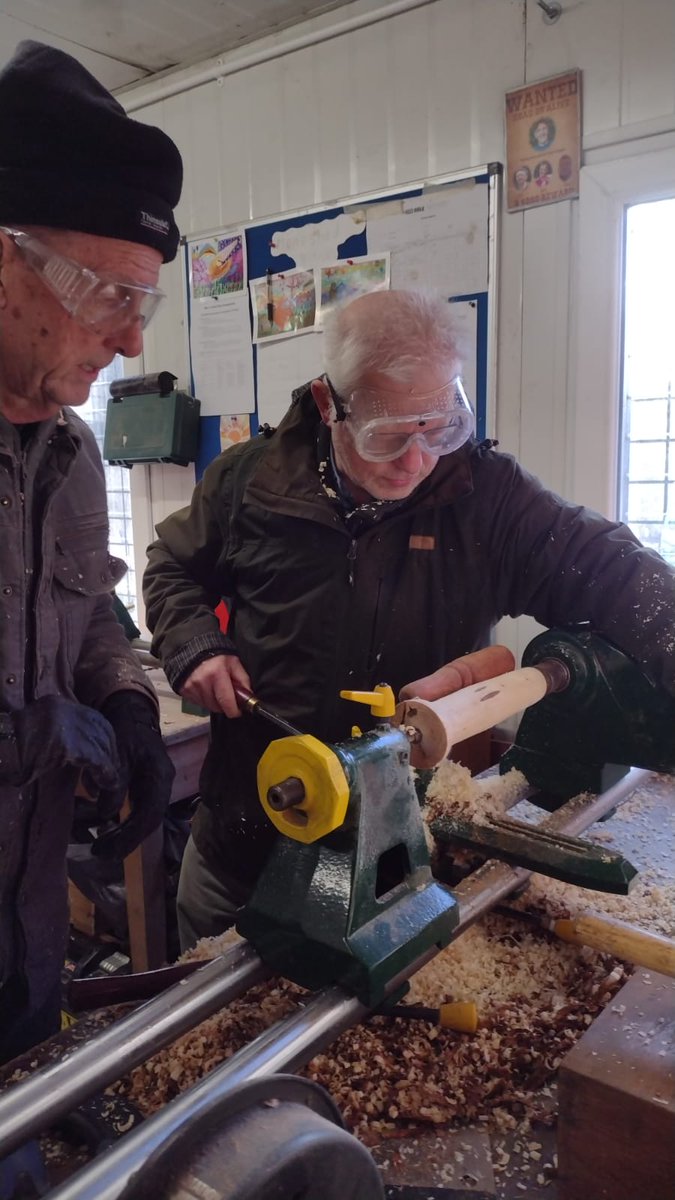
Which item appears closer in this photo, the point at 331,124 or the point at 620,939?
the point at 620,939

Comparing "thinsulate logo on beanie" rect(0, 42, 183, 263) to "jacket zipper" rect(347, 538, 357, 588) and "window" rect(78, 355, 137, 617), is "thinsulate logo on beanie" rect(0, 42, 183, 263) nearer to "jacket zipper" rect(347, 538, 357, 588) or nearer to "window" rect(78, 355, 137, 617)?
"jacket zipper" rect(347, 538, 357, 588)

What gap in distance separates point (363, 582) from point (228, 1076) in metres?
1.03

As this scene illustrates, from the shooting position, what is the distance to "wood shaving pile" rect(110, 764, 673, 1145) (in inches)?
37.0

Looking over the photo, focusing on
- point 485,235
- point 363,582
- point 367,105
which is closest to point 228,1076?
point 363,582

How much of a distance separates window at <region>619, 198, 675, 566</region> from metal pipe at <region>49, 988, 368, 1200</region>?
6.80ft

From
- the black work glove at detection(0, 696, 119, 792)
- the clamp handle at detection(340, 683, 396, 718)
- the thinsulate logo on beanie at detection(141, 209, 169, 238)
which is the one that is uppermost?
the thinsulate logo on beanie at detection(141, 209, 169, 238)

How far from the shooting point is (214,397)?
3.39 metres

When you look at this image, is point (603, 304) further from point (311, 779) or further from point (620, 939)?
point (311, 779)

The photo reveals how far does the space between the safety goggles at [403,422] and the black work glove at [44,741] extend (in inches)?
28.2

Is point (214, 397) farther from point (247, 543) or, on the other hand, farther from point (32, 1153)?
point (32, 1153)

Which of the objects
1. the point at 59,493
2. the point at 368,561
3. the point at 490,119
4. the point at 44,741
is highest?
the point at 490,119

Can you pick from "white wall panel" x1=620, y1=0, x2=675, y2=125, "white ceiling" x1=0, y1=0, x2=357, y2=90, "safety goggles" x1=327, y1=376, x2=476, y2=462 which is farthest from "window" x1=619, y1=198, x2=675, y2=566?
"white ceiling" x1=0, y1=0, x2=357, y2=90

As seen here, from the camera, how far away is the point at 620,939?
3.53 feet

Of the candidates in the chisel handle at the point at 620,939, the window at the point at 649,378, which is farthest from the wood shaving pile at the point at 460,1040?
the window at the point at 649,378
